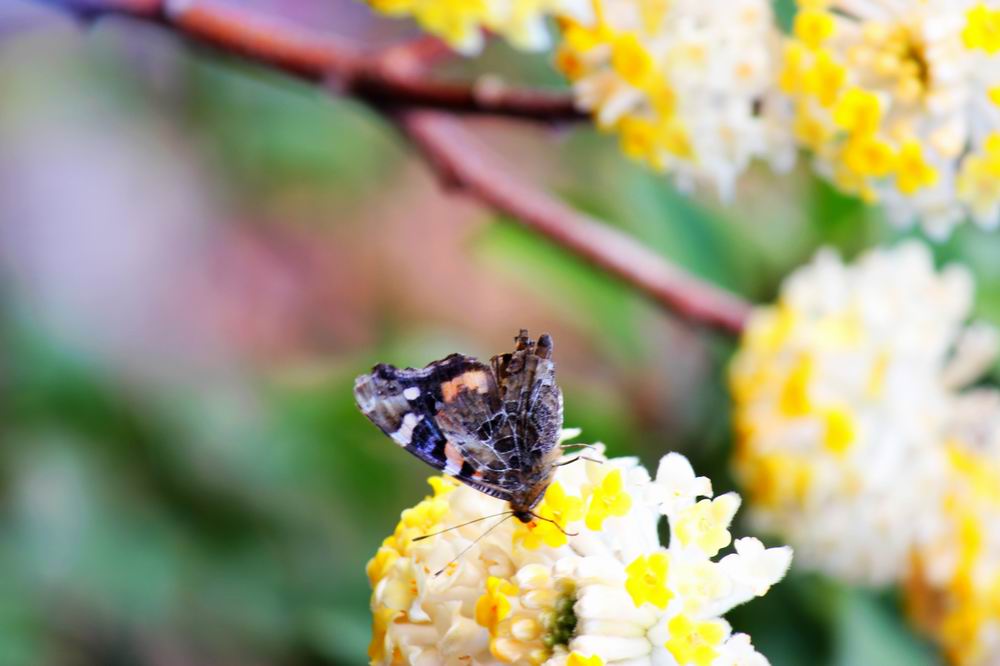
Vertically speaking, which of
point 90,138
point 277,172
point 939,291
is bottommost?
point 939,291

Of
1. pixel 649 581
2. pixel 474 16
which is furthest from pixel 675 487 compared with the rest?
pixel 474 16

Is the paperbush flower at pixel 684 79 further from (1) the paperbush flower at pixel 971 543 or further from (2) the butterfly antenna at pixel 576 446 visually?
(1) the paperbush flower at pixel 971 543

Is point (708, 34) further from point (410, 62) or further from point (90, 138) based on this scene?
point (90, 138)

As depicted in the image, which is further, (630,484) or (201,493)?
(201,493)

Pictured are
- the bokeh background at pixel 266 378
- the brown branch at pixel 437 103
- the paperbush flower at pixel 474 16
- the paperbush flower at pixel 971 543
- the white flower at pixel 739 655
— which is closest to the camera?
the white flower at pixel 739 655

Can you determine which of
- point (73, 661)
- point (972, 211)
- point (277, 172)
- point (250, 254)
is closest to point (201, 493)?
point (73, 661)

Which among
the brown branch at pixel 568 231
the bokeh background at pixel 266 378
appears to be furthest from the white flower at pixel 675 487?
the brown branch at pixel 568 231

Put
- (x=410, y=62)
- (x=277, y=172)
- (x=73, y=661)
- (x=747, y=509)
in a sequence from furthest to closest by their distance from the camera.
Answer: (x=277, y=172) → (x=73, y=661) → (x=747, y=509) → (x=410, y=62)

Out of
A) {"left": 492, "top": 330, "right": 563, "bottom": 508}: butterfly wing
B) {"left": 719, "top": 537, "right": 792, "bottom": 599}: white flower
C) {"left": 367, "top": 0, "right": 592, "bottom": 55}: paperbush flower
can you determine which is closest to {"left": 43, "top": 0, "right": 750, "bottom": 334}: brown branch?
{"left": 367, "top": 0, "right": 592, "bottom": 55}: paperbush flower
